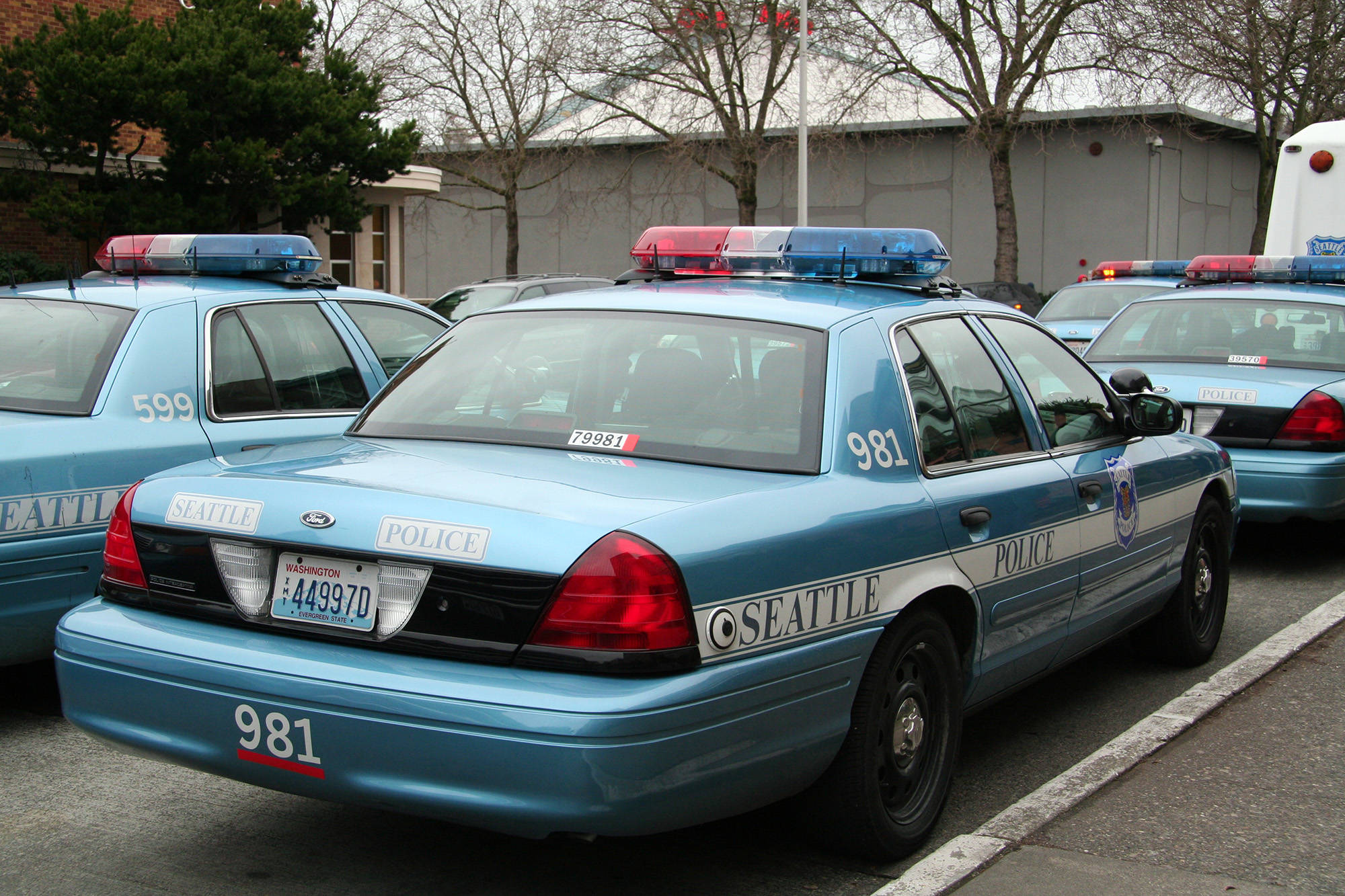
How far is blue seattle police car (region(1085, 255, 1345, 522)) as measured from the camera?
726 cm

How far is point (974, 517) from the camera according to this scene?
375cm

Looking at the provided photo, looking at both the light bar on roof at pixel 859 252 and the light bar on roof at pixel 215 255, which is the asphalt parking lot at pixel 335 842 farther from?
the light bar on roof at pixel 215 255

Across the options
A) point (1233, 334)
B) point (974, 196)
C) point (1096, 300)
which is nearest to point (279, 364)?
point (1233, 334)

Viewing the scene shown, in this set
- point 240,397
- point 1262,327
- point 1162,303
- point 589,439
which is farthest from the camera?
point 1162,303

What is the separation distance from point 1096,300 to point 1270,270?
4.75 metres

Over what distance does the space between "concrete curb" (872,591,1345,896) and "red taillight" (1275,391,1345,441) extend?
1.36 metres

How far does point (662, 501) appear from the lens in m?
3.01

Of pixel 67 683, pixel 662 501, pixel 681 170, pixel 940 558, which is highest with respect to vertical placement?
pixel 681 170

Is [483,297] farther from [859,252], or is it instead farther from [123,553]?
[123,553]

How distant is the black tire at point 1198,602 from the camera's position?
542 centimetres

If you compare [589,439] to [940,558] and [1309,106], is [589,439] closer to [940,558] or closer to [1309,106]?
[940,558]

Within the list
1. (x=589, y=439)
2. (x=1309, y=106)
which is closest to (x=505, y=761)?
(x=589, y=439)

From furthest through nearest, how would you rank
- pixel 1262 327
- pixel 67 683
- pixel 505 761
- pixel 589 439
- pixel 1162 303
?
pixel 1162 303
pixel 1262 327
pixel 589 439
pixel 67 683
pixel 505 761

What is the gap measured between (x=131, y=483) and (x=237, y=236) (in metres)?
1.69
